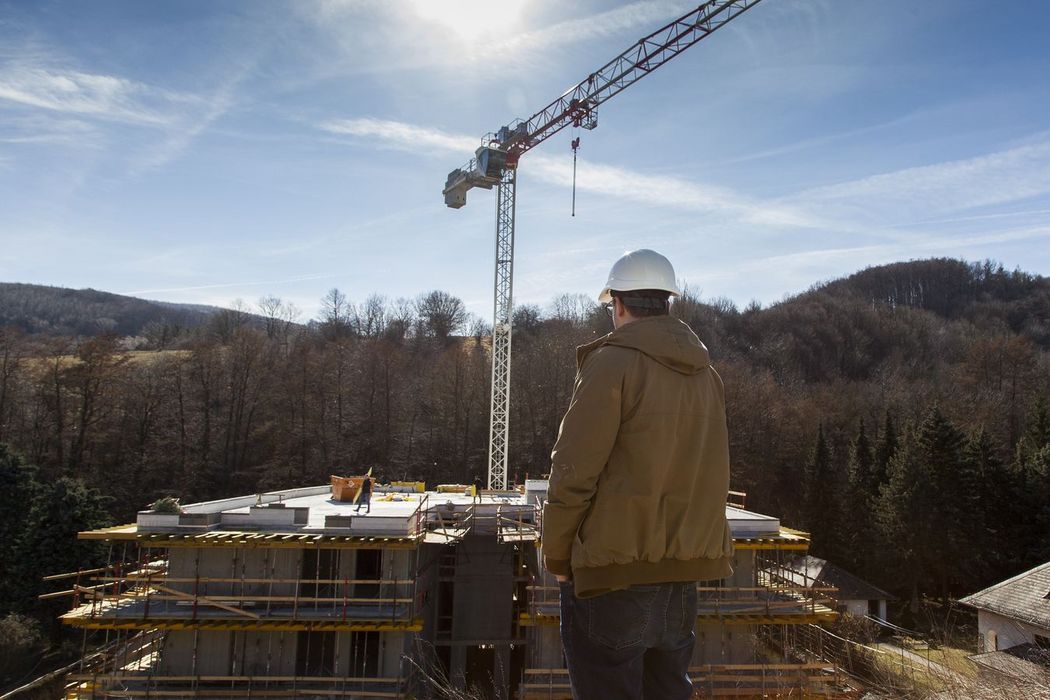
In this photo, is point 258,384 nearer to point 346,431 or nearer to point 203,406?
point 203,406

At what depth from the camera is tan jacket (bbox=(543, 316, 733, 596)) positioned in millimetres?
2258

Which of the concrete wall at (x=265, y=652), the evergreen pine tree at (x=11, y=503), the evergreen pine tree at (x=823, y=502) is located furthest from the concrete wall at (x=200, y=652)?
the evergreen pine tree at (x=823, y=502)

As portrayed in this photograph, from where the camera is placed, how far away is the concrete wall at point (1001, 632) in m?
17.2

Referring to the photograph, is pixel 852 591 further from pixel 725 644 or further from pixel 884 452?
pixel 725 644

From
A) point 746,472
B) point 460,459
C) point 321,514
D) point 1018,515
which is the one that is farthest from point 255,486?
point 1018,515

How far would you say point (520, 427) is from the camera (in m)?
42.2

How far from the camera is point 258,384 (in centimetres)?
4206

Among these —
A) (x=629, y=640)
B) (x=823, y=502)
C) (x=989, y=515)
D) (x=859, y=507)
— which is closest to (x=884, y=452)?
(x=859, y=507)

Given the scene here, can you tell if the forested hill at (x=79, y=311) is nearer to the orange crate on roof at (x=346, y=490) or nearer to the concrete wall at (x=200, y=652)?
the orange crate on roof at (x=346, y=490)

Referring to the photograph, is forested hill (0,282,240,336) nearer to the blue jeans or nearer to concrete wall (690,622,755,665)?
concrete wall (690,622,755,665)

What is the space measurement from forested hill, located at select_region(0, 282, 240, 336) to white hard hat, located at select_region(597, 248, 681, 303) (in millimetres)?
86998

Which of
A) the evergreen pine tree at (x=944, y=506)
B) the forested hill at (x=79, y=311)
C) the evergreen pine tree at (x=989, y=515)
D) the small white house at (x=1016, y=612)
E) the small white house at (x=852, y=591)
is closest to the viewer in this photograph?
the small white house at (x=1016, y=612)

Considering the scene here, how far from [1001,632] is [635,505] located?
22.7m

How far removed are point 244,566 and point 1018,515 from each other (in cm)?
3144
